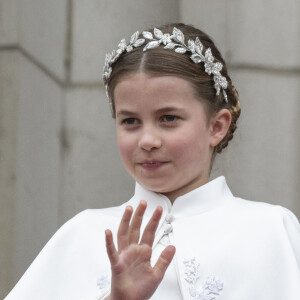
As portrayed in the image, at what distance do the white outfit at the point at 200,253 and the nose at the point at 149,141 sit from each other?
234mm

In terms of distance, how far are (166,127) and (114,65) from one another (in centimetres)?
38

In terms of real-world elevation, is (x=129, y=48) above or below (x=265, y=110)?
above

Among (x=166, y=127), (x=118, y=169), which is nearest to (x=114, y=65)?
(x=166, y=127)

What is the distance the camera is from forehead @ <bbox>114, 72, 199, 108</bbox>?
3078 mm

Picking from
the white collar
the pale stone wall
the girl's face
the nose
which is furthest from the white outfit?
the pale stone wall

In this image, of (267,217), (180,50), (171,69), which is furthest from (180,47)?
(267,217)

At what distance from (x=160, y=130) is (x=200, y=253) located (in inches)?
16.2

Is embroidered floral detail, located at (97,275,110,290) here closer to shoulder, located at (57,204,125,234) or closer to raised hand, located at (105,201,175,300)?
shoulder, located at (57,204,125,234)

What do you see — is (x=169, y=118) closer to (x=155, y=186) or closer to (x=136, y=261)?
(x=155, y=186)

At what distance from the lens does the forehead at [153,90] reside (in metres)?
3.08

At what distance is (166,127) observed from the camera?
121 inches

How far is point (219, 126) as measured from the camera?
10.8ft

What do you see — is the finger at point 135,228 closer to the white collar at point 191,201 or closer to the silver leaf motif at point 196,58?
the white collar at point 191,201

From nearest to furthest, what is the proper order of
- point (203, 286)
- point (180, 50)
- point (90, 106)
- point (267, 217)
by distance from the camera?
point (203, 286), point (267, 217), point (180, 50), point (90, 106)
